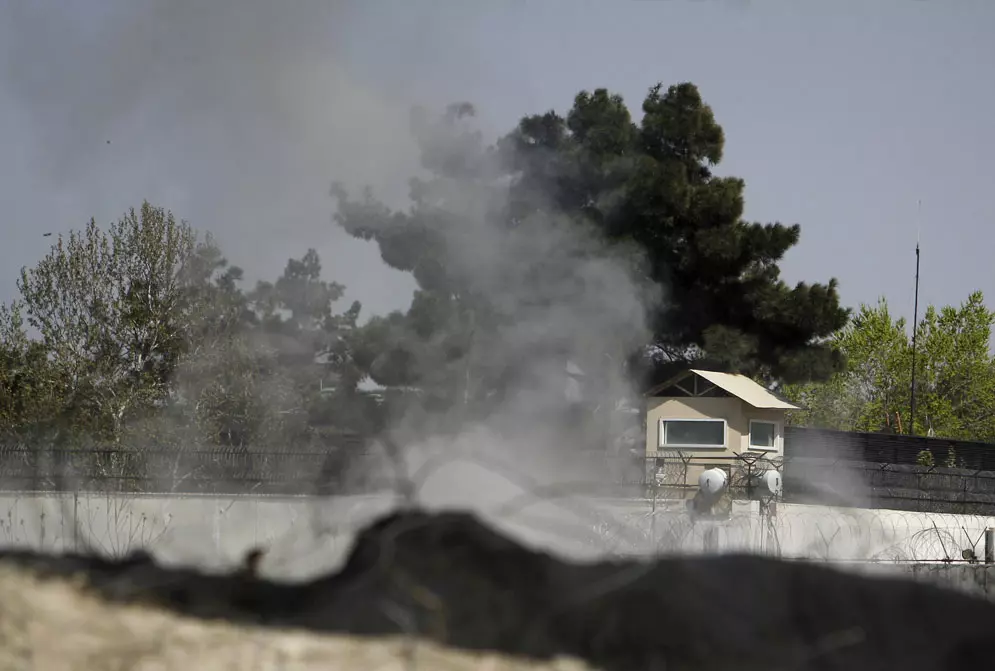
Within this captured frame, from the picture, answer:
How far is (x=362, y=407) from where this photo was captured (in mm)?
27750

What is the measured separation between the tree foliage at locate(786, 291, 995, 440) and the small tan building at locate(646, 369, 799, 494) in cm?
2762

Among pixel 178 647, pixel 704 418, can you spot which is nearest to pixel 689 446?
pixel 704 418

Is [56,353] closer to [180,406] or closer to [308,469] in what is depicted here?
[180,406]

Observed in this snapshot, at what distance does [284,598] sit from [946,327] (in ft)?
182

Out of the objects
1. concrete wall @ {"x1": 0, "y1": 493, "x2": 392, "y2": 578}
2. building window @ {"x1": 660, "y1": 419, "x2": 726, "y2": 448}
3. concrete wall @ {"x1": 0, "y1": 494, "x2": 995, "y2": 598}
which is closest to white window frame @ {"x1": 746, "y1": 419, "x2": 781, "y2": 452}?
building window @ {"x1": 660, "y1": 419, "x2": 726, "y2": 448}

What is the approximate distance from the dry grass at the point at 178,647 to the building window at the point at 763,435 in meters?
24.8

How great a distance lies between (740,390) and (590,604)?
967 inches

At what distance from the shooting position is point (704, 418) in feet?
91.4

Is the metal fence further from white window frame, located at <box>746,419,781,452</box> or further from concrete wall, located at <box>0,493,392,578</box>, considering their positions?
concrete wall, located at <box>0,493,392,578</box>

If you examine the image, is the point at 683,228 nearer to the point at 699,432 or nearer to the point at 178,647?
the point at 699,432

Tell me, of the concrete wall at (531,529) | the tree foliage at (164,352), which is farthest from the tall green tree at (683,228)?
the concrete wall at (531,529)

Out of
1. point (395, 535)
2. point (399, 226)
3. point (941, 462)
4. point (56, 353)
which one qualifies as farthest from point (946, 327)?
point (395, 535)

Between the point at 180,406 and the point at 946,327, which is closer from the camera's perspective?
the point at 180,406

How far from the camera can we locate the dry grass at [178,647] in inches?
161
